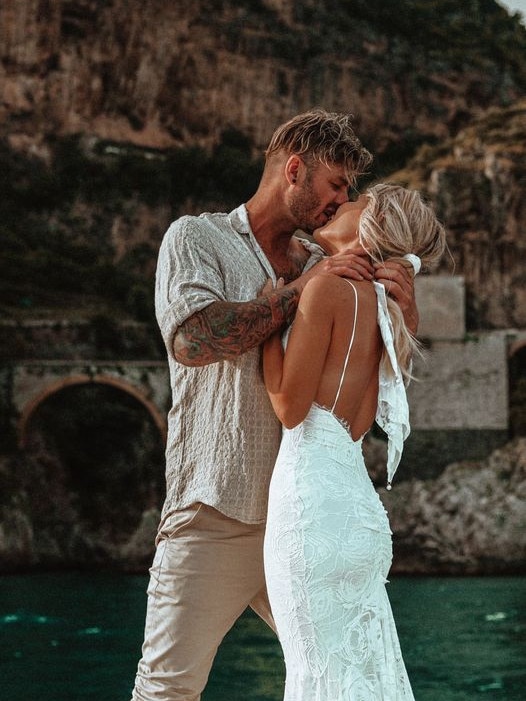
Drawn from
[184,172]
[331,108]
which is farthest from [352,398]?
[331,108]

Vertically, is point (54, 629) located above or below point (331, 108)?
below

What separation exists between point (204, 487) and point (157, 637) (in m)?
0.40

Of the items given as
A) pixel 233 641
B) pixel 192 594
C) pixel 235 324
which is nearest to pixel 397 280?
pixel 235 324

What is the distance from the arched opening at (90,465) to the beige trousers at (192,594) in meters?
26.2

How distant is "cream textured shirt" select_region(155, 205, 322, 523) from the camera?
11.2 feet

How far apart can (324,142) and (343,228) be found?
0.25m

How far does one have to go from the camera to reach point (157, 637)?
3352mm

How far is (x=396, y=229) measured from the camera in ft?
11.3

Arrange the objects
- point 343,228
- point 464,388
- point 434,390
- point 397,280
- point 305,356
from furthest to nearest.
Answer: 1. point 434,390
2. point 464,388
3. point 343,228
4. point 397,280
5. point 305,356

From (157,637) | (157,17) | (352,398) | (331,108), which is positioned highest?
(157,17)

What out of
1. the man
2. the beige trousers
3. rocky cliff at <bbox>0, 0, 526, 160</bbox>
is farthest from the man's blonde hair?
rocky cliff at <bbox>0, 0, 526, 160</bbox>

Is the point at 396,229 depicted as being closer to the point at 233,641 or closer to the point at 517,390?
the point at 233,641

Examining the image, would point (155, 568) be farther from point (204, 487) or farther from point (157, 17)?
point (157, 17)

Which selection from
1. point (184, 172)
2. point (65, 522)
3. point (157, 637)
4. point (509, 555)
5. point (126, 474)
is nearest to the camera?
point (157, 637)
